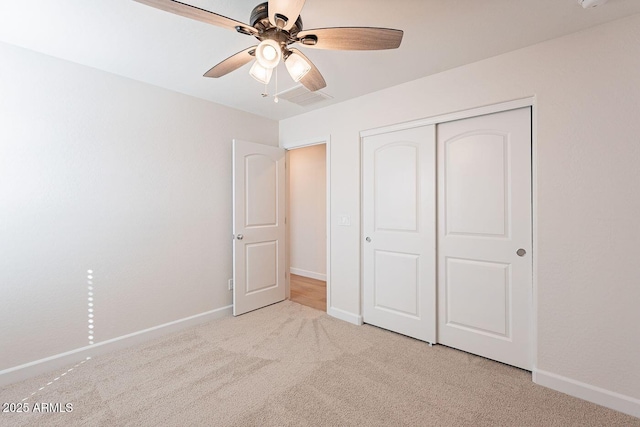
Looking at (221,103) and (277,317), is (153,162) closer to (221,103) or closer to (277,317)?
(221,103)

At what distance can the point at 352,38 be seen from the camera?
1400mm

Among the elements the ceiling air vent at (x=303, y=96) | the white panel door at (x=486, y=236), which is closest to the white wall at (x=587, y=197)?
the white panel door at (x=486, y=236)

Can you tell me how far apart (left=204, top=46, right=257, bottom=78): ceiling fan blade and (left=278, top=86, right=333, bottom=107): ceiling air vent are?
1.04 metres

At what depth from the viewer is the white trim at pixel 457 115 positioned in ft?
6.93

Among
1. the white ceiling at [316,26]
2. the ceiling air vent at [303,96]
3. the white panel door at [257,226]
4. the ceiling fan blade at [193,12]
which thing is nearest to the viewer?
the ceiling fan blade at [193,12]

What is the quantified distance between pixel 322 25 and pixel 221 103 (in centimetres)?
178

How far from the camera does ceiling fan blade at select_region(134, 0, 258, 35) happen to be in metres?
1.18

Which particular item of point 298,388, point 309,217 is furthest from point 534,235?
point 309,217

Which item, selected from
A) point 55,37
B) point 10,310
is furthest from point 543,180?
point 10,310

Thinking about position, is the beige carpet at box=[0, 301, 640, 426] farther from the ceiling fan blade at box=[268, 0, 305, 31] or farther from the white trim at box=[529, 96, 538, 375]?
the ceiling fan blade at box=[268, 0, 305, 31]

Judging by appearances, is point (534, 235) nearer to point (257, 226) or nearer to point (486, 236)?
point (486, 236)

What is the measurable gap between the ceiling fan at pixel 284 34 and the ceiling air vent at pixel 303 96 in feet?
3.92

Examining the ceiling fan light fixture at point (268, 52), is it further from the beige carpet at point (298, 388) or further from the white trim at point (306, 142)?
the beige carpet at point (298, 388)

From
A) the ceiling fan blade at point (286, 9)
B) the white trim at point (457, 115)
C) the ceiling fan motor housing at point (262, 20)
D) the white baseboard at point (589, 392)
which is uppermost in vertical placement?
the ceiling fan motor housing at point (262, 20)
